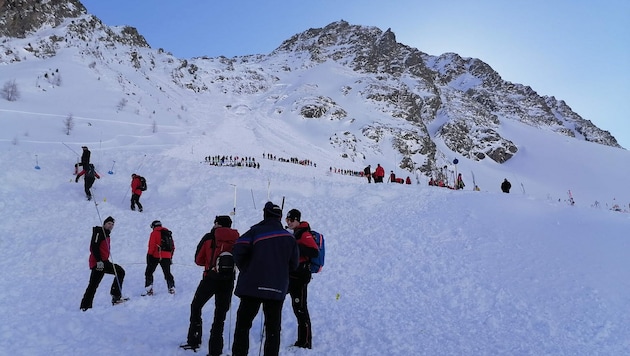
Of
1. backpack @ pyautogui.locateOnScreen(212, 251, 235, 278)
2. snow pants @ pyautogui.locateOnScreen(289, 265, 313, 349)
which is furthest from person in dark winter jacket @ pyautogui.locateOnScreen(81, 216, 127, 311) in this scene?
snow pants @ pyautogui.locateOnScreen(289, 265, 313, 349)

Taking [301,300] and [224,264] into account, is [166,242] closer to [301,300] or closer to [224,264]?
[224,264]

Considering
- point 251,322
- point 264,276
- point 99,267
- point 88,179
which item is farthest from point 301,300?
point 88,179

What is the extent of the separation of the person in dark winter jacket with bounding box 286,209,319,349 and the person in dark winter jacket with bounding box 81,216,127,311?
13.8 ft

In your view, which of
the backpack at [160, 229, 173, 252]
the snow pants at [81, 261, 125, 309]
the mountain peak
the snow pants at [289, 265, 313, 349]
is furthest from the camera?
the mountain peak

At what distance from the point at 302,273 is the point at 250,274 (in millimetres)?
1595

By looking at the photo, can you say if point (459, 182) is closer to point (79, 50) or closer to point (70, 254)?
point (70, 254)


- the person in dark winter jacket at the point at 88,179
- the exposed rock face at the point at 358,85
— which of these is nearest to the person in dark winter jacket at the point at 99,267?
the person in dark winter jacket at the point at 88,179

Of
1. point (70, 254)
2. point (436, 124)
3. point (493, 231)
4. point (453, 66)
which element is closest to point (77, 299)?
point (70, 254)

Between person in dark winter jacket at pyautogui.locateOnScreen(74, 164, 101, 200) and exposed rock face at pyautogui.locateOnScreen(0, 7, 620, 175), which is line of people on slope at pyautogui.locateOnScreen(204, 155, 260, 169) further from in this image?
exposed rock face at pyautogui.locateOnScreen(0, 7, 620, 175)

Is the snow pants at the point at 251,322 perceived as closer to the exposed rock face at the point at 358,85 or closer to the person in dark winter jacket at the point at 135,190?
the person in dark winter jacket at the point at 135,190

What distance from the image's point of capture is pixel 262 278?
15.6 feet

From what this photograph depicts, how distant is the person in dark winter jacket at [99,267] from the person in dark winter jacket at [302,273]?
4.22 meters

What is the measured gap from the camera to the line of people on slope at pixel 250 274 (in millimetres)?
4812

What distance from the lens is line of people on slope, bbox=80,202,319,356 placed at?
4.81 metres
